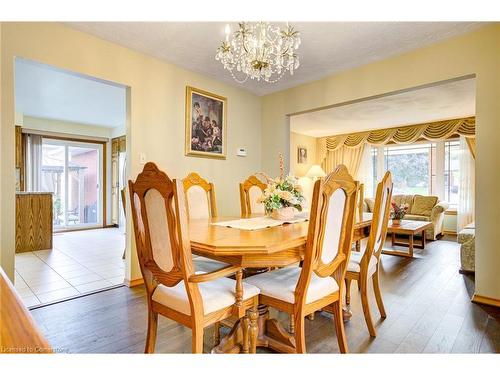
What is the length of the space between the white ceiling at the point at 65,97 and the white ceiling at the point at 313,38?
2.26 feet

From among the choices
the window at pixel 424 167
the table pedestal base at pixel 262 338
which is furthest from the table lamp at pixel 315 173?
the table pedestal base at pixel 262 338

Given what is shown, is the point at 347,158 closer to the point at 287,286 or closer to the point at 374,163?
the point at 374,163

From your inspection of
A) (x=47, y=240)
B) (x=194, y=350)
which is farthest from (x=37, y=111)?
(x=194, y=350)

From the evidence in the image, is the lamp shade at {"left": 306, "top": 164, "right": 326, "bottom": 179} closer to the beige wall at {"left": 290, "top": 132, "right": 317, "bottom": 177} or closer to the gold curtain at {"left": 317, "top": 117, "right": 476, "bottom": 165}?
the beige wall at {"left": 290, "top": 132, "right": 317, "bottom": 177}

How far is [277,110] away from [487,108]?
2.37 m

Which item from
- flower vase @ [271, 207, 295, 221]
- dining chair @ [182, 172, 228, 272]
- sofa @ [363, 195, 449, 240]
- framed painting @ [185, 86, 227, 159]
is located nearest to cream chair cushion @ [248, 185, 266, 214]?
dining chair @ [182, 172, 228, 272]

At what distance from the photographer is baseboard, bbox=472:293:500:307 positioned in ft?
7.82

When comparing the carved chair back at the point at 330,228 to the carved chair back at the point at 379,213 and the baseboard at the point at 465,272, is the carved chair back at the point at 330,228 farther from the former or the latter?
the baseboard at the point at 465,272

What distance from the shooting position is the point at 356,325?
2039 millimetres

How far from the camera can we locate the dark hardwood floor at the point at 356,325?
5.77 ft

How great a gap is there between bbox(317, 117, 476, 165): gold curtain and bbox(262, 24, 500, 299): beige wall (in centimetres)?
313

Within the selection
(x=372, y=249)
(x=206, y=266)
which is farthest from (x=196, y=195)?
(x=372, y=249)

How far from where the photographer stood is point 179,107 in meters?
3.26

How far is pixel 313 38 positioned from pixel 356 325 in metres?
2.45
